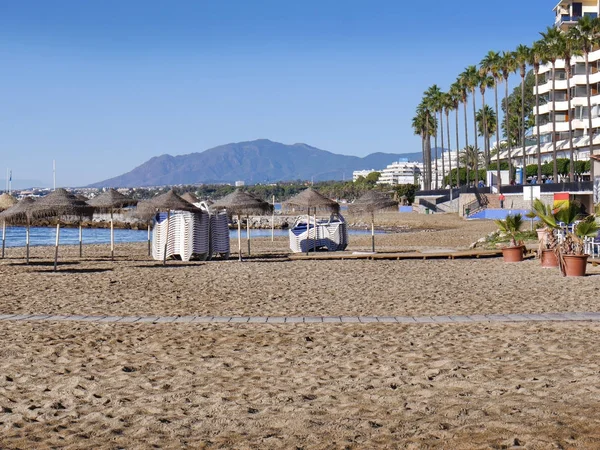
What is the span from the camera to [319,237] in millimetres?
28219

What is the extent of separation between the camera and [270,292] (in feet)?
48.3

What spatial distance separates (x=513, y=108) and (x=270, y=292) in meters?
91.3

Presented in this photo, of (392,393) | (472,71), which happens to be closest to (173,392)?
(392,393)

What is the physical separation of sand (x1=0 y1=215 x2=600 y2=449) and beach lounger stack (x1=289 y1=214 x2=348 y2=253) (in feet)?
43.4

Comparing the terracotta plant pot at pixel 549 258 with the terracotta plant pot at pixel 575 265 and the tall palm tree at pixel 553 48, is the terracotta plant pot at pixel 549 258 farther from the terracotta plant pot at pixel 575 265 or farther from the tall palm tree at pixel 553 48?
the tall palm tree at pixel 553 48

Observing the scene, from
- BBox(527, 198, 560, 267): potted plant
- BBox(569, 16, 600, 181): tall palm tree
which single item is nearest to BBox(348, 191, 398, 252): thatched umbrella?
BBox(527, 198, 560, 267): potted plant

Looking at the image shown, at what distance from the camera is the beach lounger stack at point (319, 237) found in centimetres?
2791

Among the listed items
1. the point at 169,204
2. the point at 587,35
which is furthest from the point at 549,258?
the point at 587,35

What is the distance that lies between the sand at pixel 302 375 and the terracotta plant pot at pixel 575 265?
92.3 inches

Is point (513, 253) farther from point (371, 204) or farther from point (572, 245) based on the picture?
point (371, 204)

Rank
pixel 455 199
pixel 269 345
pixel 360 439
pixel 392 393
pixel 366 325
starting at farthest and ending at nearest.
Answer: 1. pixel 455 199
2. pixel 366 325
3. pixel 269 345
4. pixel 392 393
5. pixel 360 439

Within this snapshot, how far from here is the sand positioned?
5.48 meters

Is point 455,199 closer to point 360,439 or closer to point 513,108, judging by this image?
point 513,108

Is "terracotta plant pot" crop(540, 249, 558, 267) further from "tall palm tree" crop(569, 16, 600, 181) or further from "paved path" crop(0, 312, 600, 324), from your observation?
"tall palm tree" crop(569, 16, 600, 181)
